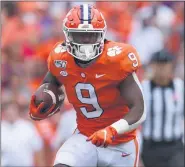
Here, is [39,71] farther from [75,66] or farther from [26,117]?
[75,66]

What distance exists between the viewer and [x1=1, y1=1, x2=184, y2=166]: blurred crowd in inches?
409

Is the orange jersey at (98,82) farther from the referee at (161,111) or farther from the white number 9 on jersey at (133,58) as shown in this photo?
the referee at (161,111)

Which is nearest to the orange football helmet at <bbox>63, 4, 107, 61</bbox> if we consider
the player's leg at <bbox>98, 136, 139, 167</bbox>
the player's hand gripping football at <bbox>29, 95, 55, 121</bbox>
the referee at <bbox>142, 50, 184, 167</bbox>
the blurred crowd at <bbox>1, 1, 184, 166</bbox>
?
the player's hand gripping football at <bbox>29, 95, 55, 121</bbox>

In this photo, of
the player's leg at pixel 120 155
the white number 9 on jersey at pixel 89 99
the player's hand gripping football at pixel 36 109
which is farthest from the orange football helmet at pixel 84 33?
the player's leg at pixel 120 155

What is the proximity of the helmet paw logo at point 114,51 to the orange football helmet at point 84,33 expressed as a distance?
6cm

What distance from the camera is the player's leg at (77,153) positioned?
19.1 ft

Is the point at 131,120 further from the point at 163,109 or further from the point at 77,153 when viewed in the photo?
the point at 163,109

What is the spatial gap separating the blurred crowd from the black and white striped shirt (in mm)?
1445

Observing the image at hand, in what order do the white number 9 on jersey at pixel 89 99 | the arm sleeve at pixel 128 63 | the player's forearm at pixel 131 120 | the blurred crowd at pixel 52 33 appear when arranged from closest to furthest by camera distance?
the player's forearm at pixel 131 120 < the arm sleeve at pixel 128 63 < the white number 9 on jersey at pixel 89 99 < the blurred crowd at pixel 52 33

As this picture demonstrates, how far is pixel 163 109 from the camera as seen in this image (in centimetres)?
853

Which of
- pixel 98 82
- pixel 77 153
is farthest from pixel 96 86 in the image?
pixel 77 153

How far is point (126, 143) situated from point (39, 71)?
434 cm

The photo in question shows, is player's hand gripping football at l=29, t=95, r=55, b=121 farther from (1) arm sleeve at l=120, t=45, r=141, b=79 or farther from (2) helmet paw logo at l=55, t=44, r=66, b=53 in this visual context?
(1) arm sleeve at l=120, t=45, r=141, b=79

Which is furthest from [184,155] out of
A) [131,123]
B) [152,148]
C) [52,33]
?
[52,33]
